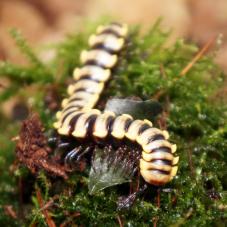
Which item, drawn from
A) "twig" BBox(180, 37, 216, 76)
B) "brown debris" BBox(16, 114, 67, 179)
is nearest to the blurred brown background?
"twig" BBox(180, 37, 216, 76)

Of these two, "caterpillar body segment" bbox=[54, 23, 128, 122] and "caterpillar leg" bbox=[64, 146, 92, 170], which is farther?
"caterpillar body segment" bbox=[54, 23, 128, 122]

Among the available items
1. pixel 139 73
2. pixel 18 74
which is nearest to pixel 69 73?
pixel 18 74

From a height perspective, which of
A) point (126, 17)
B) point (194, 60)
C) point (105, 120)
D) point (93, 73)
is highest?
point (126, 17)

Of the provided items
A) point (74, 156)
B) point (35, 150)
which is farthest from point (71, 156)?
point (35, 150)

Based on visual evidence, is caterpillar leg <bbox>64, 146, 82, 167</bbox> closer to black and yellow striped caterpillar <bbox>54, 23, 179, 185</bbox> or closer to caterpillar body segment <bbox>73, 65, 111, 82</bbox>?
black and yellow striped caterpillar <bbox>54, 23, 179, 185</bbox>

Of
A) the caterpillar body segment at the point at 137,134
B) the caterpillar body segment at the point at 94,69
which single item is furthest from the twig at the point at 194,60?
the caterpillar body segment at the point at 137,134

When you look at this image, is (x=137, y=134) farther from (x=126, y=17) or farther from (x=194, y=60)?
(x=126, y=17)

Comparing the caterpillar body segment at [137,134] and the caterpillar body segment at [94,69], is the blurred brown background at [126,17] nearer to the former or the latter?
the caterpillar body segment at [94,69]
